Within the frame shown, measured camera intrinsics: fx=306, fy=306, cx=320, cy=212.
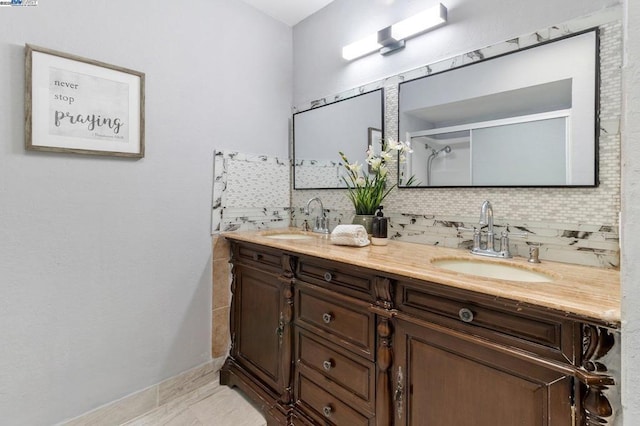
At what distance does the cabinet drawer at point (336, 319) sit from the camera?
1182mm

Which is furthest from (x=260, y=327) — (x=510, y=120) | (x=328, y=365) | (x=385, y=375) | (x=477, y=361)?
(x=510, y=120)

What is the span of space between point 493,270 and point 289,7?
214 cm

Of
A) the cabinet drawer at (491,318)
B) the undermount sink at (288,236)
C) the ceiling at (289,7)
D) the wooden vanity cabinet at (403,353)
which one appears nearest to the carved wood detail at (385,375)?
the wooden vanity cabinet at (403,353)

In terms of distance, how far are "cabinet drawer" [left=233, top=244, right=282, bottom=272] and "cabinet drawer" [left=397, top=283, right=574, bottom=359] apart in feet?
2.41

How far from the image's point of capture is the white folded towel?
152 centimetres

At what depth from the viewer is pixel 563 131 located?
1212 mm

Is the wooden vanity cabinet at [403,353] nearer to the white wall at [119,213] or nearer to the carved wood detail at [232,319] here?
the carved wood detail at [232,319]

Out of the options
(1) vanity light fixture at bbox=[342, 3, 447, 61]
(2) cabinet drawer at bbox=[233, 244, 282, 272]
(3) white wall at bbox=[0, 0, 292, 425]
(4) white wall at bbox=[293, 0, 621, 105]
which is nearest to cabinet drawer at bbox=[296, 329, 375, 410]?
(2) cabinet drawer at bbox=[233, 244, 282, 272]

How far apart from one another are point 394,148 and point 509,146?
1.69 feet

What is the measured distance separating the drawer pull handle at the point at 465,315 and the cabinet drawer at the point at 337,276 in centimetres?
33

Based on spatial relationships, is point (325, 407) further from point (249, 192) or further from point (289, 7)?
point (289, 7)

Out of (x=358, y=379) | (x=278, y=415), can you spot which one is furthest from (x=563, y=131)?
(x=278, y=415)

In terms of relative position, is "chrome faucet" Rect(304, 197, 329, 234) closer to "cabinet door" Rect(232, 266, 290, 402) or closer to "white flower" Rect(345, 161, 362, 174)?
"white flower" Rect(345, 161, 362, 174)

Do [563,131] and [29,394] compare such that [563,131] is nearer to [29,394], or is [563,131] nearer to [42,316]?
[42,316]
